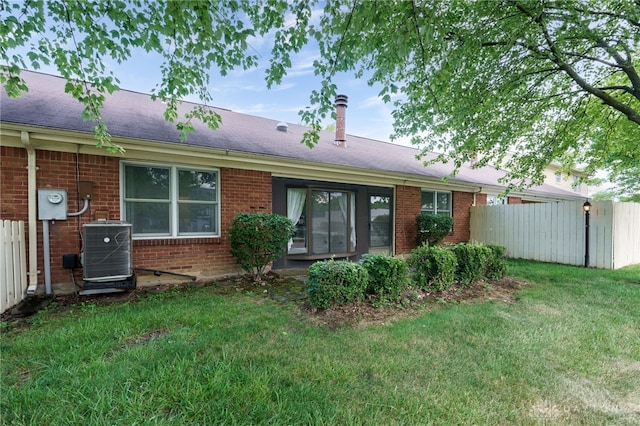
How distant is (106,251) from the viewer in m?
4.46

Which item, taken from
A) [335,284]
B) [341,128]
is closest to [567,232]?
[341,128]

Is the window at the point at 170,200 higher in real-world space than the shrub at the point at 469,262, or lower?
higher

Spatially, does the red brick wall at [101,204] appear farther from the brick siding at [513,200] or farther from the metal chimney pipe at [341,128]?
the brick siding at [513,200]

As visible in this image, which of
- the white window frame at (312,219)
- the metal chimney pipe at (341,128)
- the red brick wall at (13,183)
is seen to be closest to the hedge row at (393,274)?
the white window frame at (312,219)

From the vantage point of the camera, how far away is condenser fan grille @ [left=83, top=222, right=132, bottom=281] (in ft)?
14.4

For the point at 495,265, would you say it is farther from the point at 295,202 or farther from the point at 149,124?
the point at 149,124

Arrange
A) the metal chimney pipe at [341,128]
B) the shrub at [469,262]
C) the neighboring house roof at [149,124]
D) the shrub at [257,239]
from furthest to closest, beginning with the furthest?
the metal chimney pipe at [341,128] < the shrub at [257,239] < the shrub at [469,262] < the neighboring house roof at [149,124]

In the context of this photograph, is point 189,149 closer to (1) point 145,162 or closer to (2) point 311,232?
(1) point 145,162

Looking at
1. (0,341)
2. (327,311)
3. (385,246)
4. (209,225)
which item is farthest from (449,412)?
(385,246)

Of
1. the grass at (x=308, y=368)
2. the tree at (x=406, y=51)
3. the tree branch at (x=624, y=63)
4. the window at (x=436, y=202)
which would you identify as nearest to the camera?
the grass at (x=308, y=368)

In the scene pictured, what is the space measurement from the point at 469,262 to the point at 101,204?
7.14 metres

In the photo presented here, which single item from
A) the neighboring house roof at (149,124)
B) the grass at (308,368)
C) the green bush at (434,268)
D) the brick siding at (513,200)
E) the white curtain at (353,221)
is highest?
the neighboring house roof at (149,124)

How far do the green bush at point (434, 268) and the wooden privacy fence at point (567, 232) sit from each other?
5974 millimetres

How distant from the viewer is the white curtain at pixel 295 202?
734 cm
